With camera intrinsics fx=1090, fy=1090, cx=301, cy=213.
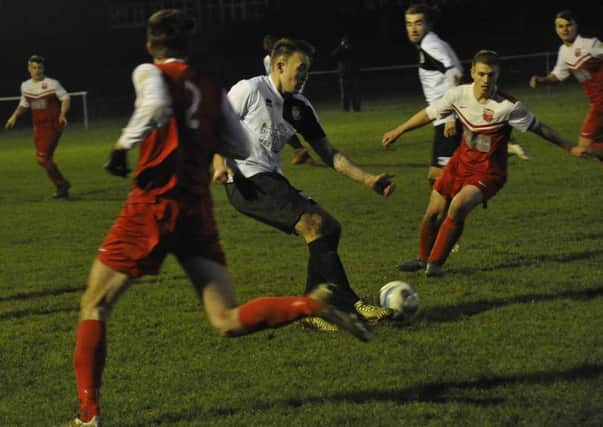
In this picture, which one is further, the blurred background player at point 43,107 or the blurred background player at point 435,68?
the blurred background player at point 43,107

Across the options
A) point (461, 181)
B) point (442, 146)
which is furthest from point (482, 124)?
point (442, 146)

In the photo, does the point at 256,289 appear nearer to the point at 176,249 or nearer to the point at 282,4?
the point at 176,249

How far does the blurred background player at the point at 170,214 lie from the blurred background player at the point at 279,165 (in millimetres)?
1957

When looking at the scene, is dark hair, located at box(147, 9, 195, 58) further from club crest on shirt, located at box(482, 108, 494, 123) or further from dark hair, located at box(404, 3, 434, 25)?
dark hair, located at box(404, 3, 434, 25)

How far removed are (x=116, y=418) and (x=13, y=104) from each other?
34.2 metres

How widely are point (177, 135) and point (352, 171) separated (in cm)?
226

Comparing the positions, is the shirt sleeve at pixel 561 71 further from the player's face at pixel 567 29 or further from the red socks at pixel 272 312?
the red socks at pixel 272 312

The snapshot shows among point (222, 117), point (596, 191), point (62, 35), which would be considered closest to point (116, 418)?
point (222, 117)

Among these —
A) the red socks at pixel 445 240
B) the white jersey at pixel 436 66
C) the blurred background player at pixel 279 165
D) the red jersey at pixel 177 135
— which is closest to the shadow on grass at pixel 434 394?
the red jersey at pixel 177 135

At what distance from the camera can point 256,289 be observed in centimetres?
881

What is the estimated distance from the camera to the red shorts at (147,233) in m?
5.03

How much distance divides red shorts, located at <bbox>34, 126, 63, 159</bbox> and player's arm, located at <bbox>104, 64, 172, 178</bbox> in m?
11.8

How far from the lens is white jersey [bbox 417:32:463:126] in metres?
10.8

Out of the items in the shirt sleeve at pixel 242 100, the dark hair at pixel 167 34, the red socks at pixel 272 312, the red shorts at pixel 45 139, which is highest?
the dark hair at pixel 167 34
